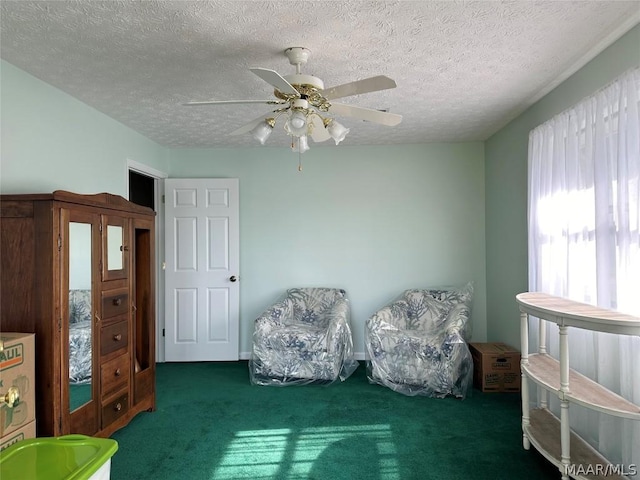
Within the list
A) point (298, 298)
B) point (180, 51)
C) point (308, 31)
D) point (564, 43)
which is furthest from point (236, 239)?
Result: point (564, 43)

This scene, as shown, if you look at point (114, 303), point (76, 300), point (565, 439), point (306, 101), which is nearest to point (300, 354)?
point (114, 303)

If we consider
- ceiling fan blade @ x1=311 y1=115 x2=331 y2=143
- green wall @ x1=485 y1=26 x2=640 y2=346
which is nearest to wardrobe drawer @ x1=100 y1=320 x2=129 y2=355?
ceiling fan blade @ x1=311 y1=115 x2=331 y2=143

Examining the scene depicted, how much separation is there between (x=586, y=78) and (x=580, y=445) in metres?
2.16

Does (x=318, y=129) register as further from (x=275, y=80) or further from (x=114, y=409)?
(x=114, y=409)

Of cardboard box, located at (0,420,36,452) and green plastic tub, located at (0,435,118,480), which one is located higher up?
green plastic tub, located at (0,435,118,480)

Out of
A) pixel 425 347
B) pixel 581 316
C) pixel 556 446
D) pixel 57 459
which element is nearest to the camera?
pixel 57 459

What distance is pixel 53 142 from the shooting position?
2.71m

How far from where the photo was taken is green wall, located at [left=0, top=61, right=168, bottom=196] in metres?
2.34

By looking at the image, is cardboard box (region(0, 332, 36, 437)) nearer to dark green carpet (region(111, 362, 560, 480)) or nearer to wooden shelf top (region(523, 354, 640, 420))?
dark green carpet (region(111, 362, 560, 480))

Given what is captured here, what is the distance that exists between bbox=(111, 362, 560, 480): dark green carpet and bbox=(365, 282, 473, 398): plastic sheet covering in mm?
129

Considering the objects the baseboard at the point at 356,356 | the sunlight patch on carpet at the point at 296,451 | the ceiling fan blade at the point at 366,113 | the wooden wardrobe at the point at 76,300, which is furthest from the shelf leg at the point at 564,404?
the baseboard at the point at 356,356

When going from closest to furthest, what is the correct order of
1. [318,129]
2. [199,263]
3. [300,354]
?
[318,129], [300,354], [199,263]

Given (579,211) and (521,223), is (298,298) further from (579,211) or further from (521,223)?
(579,211)

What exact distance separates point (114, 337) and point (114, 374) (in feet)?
0.80
